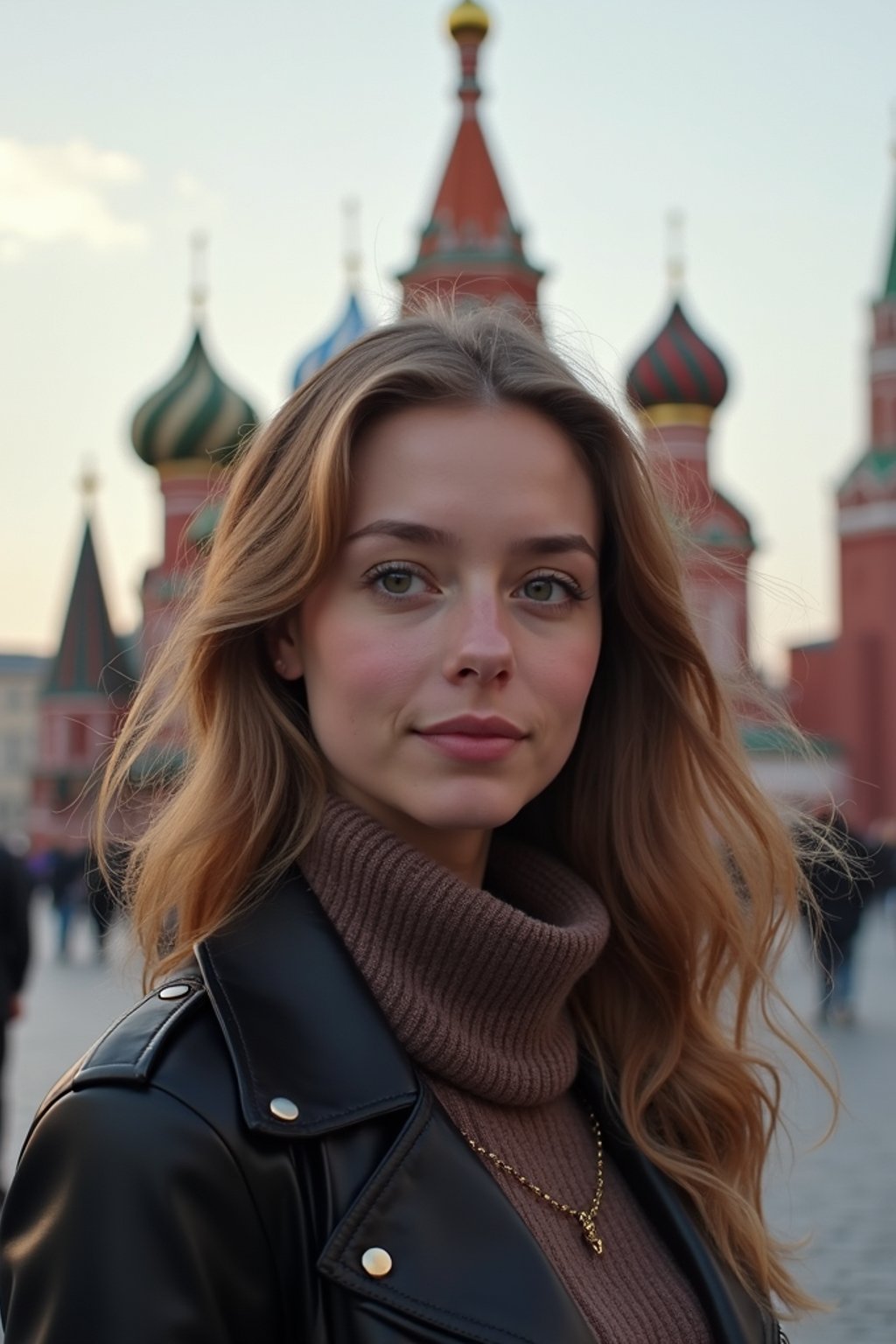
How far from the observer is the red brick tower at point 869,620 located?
3534 cm

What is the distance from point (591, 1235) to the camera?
171 centimetres

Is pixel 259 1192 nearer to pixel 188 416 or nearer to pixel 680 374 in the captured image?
pixel 680 374

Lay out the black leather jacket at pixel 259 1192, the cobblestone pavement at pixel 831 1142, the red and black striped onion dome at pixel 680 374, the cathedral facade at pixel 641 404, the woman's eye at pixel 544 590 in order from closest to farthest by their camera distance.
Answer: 1. the black leather jacket at pixel 259 1192
2. the woman's eye at pixel 544 590
3. the cobblestone pavement at pixel 831 1142
4. the cathedral facade at pixel 641 404
5. the red and black striped onion dome at pixel 680 374

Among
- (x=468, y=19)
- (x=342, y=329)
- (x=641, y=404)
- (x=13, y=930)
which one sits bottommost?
(x=13, y=930)

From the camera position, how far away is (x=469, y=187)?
27953 mm

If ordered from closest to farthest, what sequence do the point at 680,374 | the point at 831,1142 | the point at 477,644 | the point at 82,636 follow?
the point at 477,644, the point at 831,1142, the point at 680,374, the point at 82,636

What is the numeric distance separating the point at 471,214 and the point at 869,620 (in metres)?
13.5

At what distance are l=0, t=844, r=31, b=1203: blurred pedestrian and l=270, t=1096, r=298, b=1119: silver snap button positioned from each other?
4.84 metres

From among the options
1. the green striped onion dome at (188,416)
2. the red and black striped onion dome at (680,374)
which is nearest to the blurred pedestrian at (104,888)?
the green striped onion dome at (188,416)

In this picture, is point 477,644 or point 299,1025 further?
point 477,644

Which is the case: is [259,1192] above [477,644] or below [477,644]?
below

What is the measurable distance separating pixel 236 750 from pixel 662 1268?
0.67 metres

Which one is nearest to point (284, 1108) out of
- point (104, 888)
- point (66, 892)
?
point (104, 888)

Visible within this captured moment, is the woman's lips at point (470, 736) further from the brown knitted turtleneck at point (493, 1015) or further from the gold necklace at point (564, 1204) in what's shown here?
the gold necklace at point (564, 1204)
